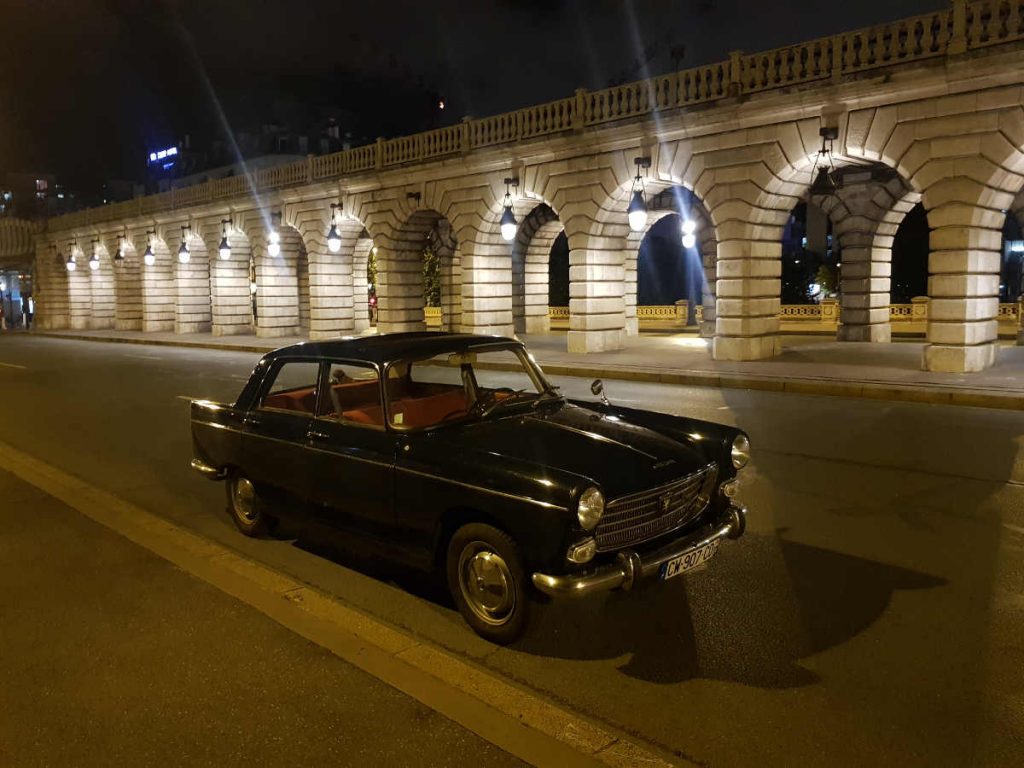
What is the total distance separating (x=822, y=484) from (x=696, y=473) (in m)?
3.66

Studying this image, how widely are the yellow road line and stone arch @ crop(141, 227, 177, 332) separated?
38.5 metres

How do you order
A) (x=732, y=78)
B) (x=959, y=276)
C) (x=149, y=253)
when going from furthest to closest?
(x=149, y=253) → (x=732, y=78) → (x=959, y=276)

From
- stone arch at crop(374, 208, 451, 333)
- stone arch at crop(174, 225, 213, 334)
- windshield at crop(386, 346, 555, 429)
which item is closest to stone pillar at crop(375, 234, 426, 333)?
stone arch at crop(374, 208, 451, 333)

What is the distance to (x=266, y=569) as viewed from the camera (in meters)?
5.62

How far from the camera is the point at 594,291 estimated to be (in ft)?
75.0

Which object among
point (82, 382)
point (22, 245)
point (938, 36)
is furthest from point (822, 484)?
point (22, 245)

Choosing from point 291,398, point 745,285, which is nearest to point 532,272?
point 745,285

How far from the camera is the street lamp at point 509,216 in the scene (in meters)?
22.9

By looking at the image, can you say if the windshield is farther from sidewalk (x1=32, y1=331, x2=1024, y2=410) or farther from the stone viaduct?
the stone viaduct

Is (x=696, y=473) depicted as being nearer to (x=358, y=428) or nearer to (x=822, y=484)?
(x=358, y=428)

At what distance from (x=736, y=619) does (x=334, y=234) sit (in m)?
26.9

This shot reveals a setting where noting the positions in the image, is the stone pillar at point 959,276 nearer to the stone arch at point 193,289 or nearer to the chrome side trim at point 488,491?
the chrome side trim at point 488,491

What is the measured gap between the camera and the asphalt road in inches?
140

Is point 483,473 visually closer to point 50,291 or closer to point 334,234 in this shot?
point 334,234
